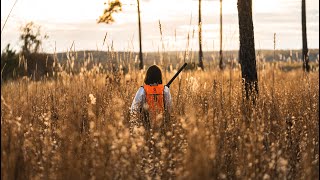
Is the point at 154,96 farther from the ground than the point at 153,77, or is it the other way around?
the point at 153,77

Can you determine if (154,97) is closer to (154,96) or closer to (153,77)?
(154,96)

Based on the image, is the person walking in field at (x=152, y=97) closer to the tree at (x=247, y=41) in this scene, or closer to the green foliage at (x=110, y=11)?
the tree at (x=247, y=41)

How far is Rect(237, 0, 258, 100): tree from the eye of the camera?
649cm

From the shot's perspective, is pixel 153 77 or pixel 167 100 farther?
pixel 153 77

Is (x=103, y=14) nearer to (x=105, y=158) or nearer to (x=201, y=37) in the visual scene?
(x=201, y=37)

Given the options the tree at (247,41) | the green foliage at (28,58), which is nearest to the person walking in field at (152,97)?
the tree at (247,41)

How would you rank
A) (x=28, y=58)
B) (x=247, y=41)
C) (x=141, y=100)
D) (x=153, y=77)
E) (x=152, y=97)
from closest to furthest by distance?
(x=141, y=100) < (x=152, y=97) < (x=153, y=77) < (x=247, y=41) < (x=28, y=58)

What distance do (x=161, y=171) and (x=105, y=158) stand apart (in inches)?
22.7

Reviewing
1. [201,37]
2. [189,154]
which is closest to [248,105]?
[201,37]

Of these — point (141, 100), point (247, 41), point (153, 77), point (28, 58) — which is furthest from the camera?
point (28, 58)

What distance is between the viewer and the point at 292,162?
3369mm

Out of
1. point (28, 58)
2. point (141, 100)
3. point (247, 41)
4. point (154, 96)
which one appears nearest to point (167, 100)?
point (154, 96)

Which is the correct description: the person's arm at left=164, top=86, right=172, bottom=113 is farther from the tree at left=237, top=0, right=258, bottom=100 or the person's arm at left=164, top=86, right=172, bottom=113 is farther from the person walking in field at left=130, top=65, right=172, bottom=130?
the tree at left=237, top=0, right=258, bottom=100

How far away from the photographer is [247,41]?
21.7 ft
